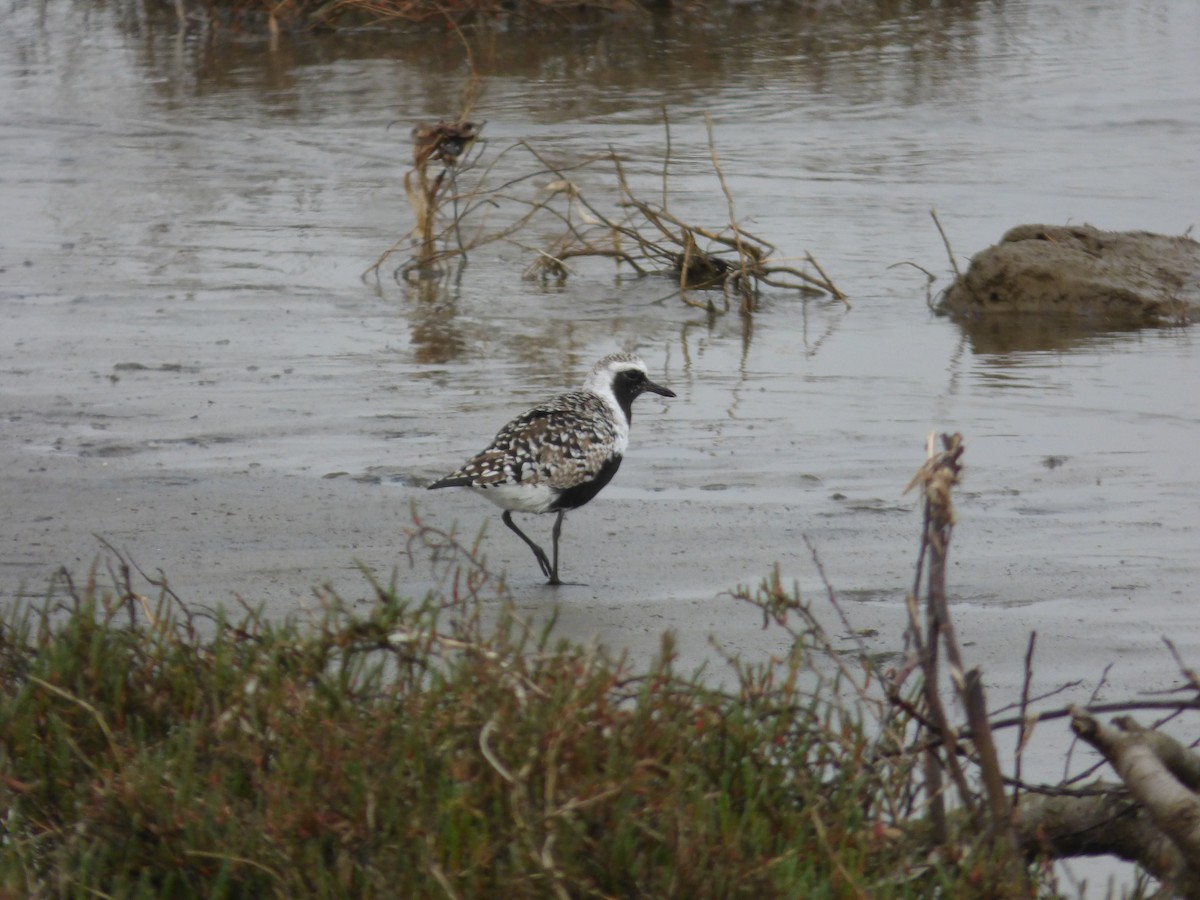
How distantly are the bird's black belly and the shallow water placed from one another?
10.4 inches

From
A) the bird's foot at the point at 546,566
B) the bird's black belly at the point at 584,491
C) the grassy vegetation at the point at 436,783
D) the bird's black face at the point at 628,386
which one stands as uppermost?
the bird's black face at the point at 628,386

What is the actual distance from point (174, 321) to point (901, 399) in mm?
4664

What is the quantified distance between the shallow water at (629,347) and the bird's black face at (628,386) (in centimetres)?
44

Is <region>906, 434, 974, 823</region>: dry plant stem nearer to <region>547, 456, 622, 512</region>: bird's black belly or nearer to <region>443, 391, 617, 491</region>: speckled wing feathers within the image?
<region>443, 391, 617, 491</region>: speckled wing feathers

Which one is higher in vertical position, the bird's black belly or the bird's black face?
the bird's black face

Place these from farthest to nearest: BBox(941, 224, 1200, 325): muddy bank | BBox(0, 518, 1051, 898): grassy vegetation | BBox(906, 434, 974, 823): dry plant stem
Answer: BBox(941, 224, 1200, 325): muddy bank
BBox(0, 518, 1051, 898): grassy vegetation
BBox(906, 434, 974, 823): dry plant stem

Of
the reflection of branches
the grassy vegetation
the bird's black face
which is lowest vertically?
the grassy vegetation

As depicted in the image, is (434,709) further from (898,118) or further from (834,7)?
(834,7)

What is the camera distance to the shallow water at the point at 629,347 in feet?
22.1

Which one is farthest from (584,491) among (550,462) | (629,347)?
(629,347)

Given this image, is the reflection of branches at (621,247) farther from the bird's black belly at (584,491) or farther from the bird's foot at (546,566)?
the bird's foot at (546,566)

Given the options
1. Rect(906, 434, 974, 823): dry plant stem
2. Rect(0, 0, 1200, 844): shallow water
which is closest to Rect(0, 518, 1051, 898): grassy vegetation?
Rect(906, 434, 974, 823): dry plant stem

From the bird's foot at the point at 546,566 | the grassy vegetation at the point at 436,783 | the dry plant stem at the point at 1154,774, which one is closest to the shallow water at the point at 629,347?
the bird's foot at the point at 546,566

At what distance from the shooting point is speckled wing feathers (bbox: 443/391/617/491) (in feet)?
21.5
